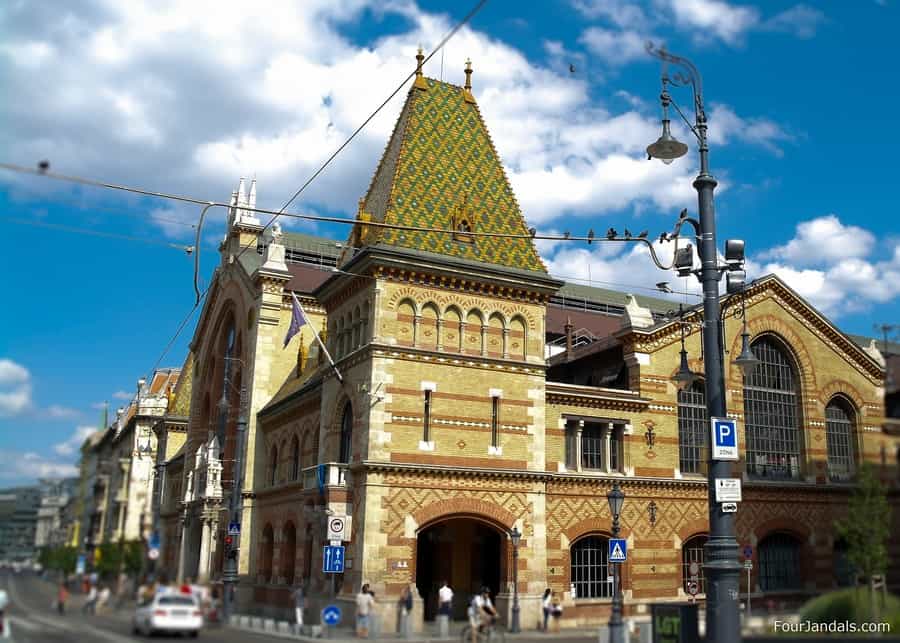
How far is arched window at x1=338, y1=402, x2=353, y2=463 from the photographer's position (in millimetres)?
30969

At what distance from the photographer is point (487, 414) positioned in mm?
30312

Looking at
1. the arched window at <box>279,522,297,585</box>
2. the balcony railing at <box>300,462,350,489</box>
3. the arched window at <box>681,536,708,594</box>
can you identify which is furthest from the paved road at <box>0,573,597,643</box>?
the arched window at <box>681,536,708,594</box>

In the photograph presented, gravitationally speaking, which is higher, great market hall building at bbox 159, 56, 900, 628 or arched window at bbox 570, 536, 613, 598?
great market hall building at bbox 159, 56, 900, 628

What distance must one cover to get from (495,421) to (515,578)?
5286mm

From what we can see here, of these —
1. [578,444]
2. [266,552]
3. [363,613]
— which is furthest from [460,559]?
[266,552]

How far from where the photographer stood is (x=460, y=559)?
32.7 metres

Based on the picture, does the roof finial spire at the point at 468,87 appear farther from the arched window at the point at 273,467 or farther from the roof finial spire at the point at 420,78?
the arched window at the point at 273,467

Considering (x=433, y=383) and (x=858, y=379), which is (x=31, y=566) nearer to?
(x=433, y=383)

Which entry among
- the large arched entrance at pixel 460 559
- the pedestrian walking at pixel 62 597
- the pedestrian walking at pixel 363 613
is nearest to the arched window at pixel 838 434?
the large arched entrance at pixel 460 559

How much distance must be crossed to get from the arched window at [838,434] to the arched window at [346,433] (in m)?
21.1

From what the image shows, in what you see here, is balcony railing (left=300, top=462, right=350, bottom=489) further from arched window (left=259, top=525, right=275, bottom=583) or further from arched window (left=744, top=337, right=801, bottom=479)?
arched window (left=744, top=337, right=801, bottom=479)

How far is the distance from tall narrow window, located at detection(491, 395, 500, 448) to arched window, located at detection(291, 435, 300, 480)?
33.5 feet

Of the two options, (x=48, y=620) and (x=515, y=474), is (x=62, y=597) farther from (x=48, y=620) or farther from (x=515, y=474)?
(x=515, y=474)

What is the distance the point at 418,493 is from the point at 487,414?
3.76 meters
